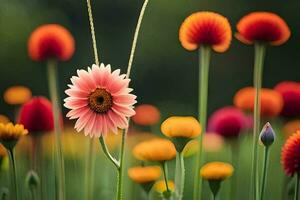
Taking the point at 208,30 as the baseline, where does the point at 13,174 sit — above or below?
below

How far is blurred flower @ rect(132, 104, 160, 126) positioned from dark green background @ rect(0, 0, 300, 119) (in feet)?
0.21

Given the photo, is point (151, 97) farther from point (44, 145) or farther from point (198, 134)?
point (198, 134)

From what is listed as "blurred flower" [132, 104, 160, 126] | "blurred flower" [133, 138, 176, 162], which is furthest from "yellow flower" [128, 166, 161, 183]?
"blurred flower" [132, 104, 160, 126]

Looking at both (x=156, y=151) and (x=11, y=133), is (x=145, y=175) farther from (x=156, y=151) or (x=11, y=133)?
(x=11, y=133)

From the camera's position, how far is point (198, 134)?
72 cm

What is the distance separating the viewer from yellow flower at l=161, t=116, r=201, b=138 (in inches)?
27.9

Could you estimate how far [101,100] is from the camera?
0.68 metres

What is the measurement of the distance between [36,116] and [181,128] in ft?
0.59

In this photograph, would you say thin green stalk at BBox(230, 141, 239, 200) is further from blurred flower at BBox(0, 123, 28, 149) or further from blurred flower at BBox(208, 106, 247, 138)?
blurred flower at BBox(0, 123, 28, 149)

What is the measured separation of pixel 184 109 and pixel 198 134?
0.36 metres

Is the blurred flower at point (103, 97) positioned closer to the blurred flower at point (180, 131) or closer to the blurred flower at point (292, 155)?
the blurred flower at point (180, 131)

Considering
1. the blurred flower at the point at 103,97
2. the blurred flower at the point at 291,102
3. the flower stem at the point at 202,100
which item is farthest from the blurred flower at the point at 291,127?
the blurred flower at the point at 103,97

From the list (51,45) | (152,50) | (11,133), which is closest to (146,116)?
(152,50)

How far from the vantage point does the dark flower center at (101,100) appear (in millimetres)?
678
